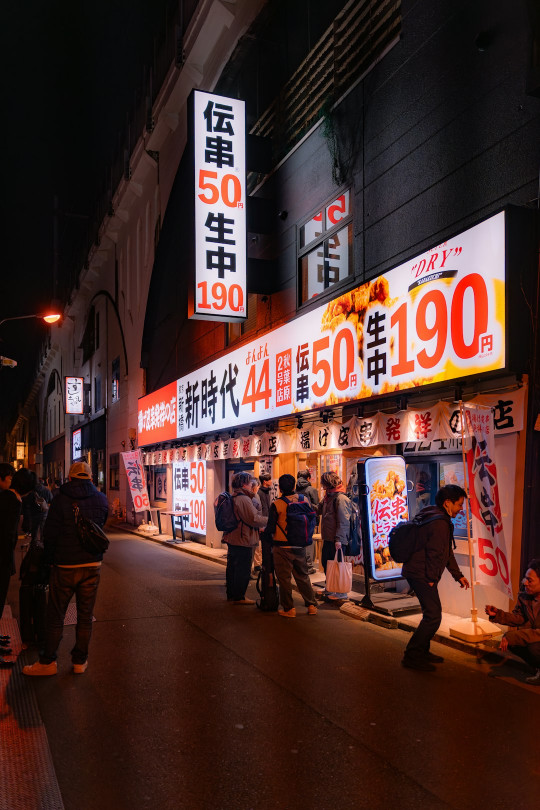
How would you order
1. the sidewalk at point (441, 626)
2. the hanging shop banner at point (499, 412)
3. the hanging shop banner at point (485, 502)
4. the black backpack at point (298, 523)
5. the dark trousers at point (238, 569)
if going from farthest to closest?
the dark trousers at point (238, 569) → the black backpack at point (298, 523) → the hanging shop banner at point (499, 412) → the hanging shop banner at point (485, 502) → the sidewalk at point (441, 626)

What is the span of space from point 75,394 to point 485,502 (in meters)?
37.2

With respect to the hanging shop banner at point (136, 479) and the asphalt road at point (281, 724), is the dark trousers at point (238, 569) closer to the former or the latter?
the asphalt road at point (281, 724)

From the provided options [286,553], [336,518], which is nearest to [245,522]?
[286,553]

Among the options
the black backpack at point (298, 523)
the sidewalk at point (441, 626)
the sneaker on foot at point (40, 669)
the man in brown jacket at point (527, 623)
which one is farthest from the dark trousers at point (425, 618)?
the sneaker on foot at point (40, 669)

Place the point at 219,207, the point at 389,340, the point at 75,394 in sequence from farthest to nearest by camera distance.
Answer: the point at 75,394 < the point at 219,207 < the point at 389,340

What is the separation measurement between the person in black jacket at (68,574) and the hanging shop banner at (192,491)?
491 inches

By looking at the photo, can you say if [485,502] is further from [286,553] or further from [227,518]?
[227,518]

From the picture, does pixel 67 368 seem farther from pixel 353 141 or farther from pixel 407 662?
pixel 407 662

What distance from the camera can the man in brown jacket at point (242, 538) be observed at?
10.1 meters

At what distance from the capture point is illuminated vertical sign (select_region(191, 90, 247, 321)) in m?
14.0

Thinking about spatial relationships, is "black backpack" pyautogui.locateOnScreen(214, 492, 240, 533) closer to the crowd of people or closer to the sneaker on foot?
the crowd of people

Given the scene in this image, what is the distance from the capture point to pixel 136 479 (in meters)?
21.9

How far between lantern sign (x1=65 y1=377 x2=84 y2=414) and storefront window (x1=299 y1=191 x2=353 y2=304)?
30.2m

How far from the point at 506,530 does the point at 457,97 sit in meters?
6.23
